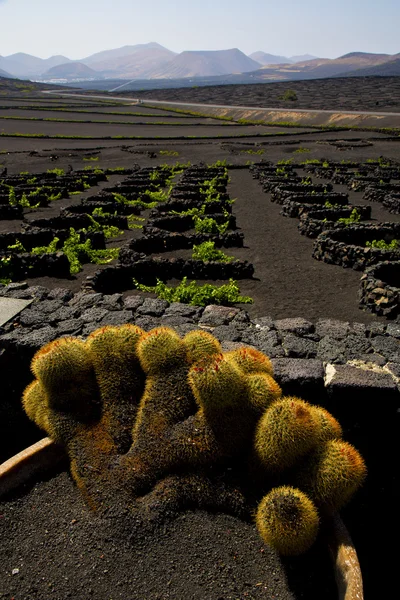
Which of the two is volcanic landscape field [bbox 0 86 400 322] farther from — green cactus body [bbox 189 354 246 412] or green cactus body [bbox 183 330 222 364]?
green cactus body [bbox 189 354 246 412]

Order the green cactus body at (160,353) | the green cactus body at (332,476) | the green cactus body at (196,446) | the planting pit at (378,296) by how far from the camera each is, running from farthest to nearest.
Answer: the planting pit at (378,296)
the green cactus body at (160,353)
the green cactus body at (196,446)
the green cactus body at (332,476)

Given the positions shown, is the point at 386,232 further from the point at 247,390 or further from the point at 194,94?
the point at 194,94

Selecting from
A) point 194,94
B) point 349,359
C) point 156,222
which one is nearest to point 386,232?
point 156,222

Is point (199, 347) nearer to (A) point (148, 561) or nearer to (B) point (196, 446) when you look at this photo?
(B) point (196, 446)

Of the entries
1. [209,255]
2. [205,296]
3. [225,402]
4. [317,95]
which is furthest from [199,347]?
[317,95]

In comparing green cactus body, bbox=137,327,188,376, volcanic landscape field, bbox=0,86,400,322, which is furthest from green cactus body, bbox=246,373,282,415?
volcanic landscape field, bbox=0,86,400,322

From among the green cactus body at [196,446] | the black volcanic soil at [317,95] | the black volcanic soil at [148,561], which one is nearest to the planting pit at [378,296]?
the green cactus body at [196,446]

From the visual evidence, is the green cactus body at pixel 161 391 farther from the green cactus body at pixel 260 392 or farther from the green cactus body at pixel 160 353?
the green cactus body at pixel 260 392
